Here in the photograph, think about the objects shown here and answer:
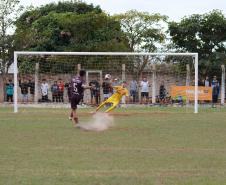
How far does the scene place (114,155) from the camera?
12258 millimetres

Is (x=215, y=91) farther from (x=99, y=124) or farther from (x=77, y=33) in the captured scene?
(x=77, y=33)

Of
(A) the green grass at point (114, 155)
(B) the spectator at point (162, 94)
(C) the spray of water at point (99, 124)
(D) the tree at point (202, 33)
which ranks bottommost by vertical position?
(A) the green grass at point (114, 155)

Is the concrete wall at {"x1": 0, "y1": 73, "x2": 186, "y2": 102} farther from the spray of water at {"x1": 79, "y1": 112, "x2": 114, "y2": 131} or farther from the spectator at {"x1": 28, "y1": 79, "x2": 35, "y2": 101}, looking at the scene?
the spray of water at {"x1": 79, "y1": 112, "x2": 114, "y2": 131}

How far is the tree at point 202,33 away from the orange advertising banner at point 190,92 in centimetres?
832

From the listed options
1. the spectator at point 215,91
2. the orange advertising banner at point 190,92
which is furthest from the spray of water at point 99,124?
the spectator at point 215,91

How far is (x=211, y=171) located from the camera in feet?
34.1

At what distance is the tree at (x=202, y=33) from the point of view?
40969 millimetres

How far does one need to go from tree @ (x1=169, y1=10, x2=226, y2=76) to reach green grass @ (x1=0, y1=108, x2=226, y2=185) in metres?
22.1

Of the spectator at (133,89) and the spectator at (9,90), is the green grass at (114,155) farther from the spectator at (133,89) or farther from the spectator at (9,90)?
the spectator at (9,90)

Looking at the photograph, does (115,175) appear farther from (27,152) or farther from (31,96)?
(31,96)

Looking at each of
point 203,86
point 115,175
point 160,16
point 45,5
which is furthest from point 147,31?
point 115,175

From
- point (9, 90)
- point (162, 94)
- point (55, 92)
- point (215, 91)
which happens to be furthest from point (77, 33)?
point (215, 91)

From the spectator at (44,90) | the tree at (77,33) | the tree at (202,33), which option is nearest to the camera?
the spectator at (44,90)

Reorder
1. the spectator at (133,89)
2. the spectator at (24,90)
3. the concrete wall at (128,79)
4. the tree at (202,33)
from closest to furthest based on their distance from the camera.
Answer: the spectator at (24,90), the spectator at (133,89), the concrete wall at (128,79), the tree at (202,33)
